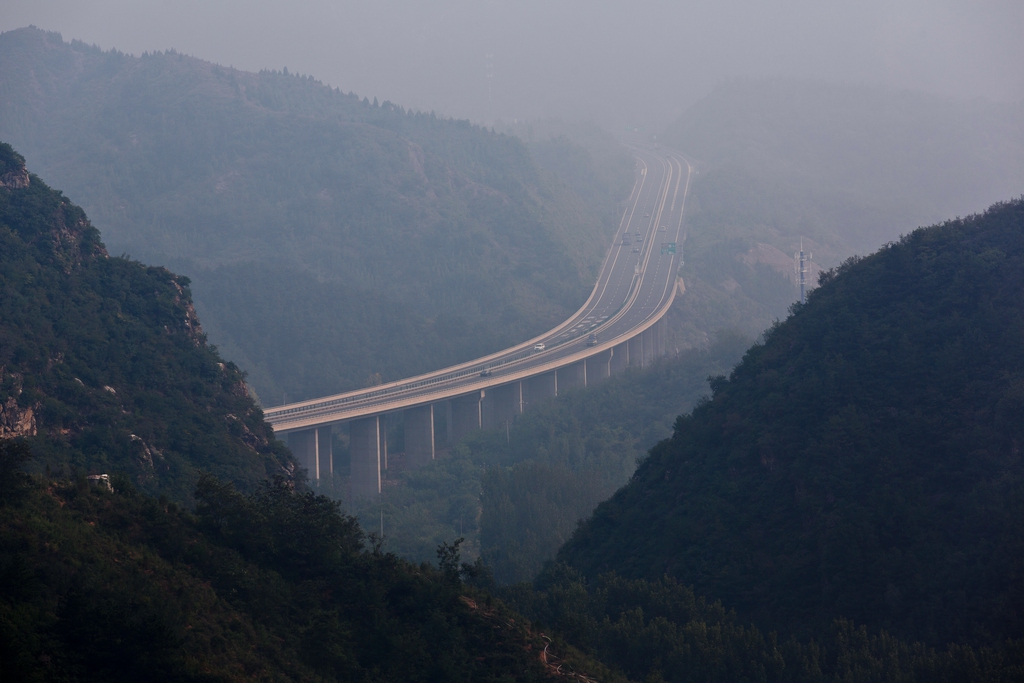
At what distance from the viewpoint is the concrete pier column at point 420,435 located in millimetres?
114250

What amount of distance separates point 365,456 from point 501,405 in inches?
1086

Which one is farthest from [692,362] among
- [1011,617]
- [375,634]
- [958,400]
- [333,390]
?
[375,634]

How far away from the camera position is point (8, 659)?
2391 centimetres

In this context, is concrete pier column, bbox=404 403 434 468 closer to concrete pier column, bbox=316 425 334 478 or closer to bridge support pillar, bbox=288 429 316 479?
concrete pier column, bbox=316 425 334 478

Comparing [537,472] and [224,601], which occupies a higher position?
[537,472]

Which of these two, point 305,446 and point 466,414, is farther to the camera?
point 466,414

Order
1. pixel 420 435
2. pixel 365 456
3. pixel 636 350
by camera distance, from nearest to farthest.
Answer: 1. pixel 365 456
2. pixel 420 435
3. pixel 636 350

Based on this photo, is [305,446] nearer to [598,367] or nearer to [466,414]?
[466,414]

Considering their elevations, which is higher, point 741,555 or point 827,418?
point 827,418

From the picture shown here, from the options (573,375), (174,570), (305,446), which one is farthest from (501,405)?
(174,570)

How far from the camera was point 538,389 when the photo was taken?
5256 inches

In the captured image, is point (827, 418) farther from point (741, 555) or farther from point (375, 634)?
point (375, 634)

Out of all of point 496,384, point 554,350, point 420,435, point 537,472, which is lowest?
point 537,472

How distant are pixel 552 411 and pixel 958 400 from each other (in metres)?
73.1
